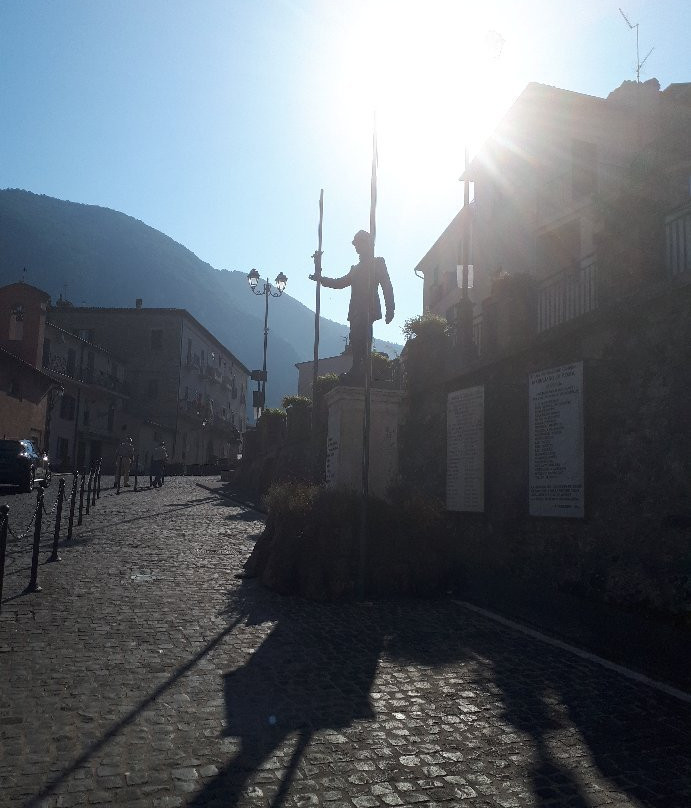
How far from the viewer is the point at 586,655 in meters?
5.37

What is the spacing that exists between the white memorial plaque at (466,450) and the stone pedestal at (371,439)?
171 centimetres

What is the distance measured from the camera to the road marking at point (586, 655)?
4.52 m

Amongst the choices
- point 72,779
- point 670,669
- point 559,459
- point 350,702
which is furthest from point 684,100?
point 72,779

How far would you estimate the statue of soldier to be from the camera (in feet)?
31.1

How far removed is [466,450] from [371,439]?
2293 millimetres

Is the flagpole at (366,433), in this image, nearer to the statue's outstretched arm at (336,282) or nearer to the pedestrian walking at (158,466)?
the statue's outstretched arm at (336,282)

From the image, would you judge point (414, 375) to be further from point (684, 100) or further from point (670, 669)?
point (684, 100)

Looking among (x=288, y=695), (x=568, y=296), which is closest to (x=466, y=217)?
(x=568, y=296)

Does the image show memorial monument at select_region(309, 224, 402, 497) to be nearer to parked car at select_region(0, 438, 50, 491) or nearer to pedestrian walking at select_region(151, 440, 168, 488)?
parked car at select_region(0, 438, 50, 491)

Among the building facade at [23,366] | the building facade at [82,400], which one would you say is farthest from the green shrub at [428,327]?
the building facade at [82,400]

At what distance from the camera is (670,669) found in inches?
199

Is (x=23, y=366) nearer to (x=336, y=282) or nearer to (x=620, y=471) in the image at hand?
(x=336, y=282)

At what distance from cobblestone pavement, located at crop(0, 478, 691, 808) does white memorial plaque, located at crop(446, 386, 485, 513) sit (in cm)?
389

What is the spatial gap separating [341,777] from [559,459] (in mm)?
5963
